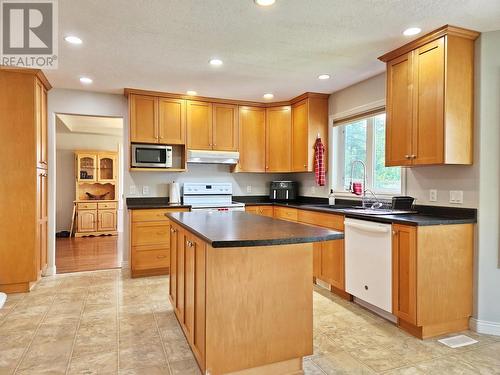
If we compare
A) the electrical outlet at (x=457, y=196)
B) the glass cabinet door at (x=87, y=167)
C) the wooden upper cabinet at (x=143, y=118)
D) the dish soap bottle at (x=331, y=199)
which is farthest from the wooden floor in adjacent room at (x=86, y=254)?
the electrical outlet at (x=457, y=196)

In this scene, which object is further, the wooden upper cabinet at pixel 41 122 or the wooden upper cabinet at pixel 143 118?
the wooden upper cabinet at pixel 143 118

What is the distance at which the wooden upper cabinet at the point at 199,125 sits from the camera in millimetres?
Result: 4715

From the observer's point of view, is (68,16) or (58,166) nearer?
(68,16)

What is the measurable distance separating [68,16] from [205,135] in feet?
8.25

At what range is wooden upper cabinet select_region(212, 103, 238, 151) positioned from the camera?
487 cm

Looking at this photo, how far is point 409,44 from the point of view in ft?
9.44

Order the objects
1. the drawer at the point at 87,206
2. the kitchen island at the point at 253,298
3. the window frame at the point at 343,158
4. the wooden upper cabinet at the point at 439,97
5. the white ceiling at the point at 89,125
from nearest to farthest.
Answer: the kitchen island at the point at 253,298 < the wooden upper cabinet at the point at 439,97 < the window frame at the point at 343,158 < the white ceiling at the point at 89,125 < the drawer at the point at 87,206

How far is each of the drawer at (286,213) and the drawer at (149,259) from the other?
1640 millimetres

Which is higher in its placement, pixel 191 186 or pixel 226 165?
pixel 226 165

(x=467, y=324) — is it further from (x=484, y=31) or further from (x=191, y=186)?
(x=191, y=186)

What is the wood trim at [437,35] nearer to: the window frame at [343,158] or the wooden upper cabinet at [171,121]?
the window frame at [343,158]

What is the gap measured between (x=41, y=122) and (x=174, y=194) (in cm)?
185

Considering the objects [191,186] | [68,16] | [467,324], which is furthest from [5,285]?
[467,324]

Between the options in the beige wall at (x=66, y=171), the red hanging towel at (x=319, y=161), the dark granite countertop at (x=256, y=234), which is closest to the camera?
the dark granite countertop at (x=256, y=234)
